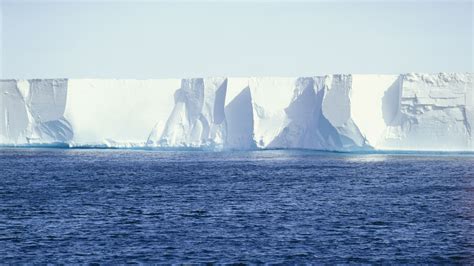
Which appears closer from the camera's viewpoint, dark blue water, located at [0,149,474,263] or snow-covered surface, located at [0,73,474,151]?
dark blue water, located at [0,149,474,263]

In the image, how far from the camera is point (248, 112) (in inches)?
2210

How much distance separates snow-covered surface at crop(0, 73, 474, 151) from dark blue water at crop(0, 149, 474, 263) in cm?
918

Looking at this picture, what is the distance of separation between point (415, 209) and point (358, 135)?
24.6 meters

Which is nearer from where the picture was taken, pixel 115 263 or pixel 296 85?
pixel 115 263

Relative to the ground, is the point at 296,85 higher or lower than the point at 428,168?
higher

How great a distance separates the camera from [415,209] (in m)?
24.8

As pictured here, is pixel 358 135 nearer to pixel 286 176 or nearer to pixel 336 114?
pixel 336 114

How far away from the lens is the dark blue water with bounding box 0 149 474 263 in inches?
694

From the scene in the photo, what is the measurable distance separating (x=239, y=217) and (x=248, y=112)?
33.2 meters

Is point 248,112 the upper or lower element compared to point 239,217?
upper

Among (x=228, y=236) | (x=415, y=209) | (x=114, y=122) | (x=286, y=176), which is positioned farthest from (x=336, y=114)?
(x=228, y=236)

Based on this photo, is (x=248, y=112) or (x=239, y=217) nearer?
(x=239, y=217)

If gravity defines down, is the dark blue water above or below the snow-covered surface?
below

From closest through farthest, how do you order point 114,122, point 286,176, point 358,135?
point 286,176 → point 358,135 → point 114,122
